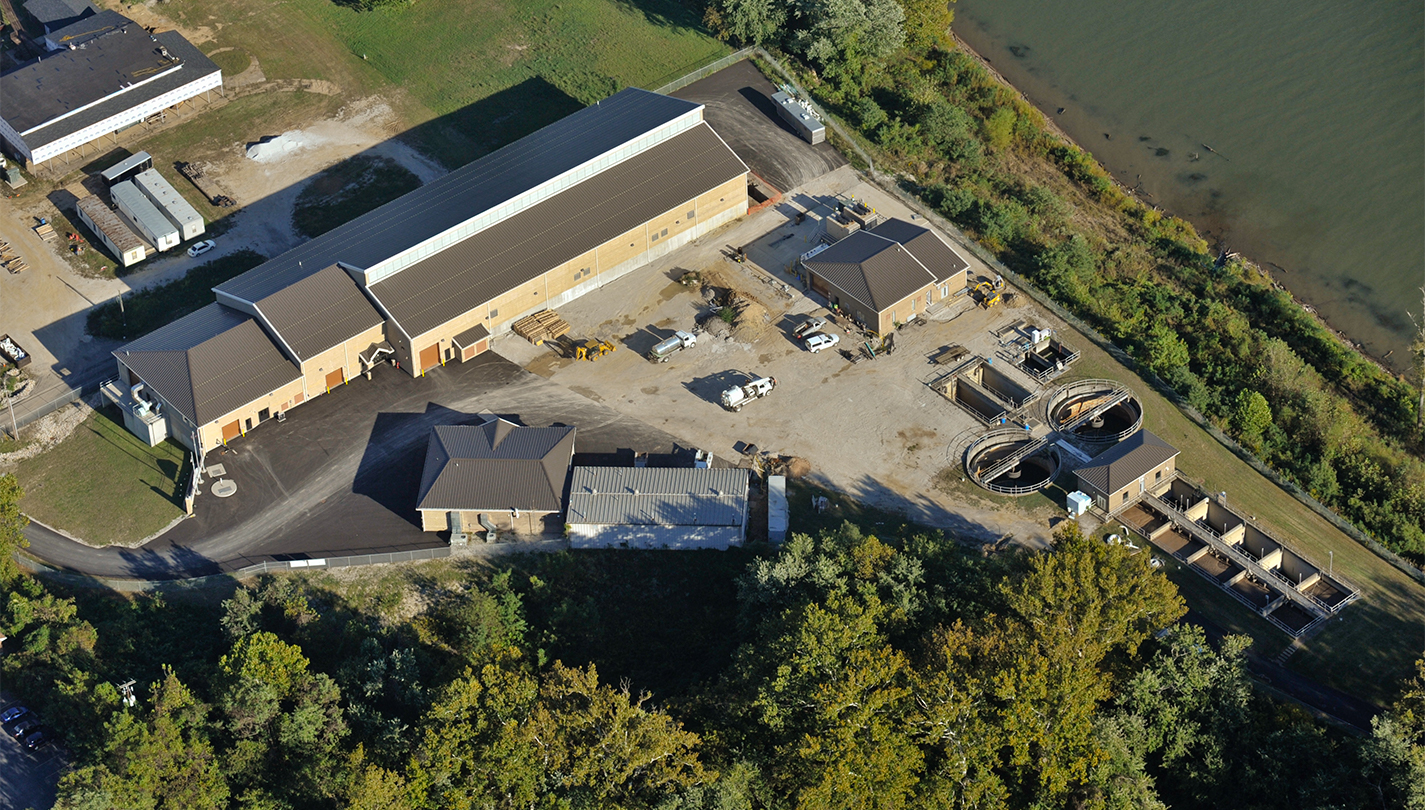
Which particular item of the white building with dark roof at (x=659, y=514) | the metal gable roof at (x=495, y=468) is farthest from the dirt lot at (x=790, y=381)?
the metal gable roof at (x=495, y=468)

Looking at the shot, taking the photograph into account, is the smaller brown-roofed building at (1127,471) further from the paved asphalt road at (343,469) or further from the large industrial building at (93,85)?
the large industrial building at (93,85)

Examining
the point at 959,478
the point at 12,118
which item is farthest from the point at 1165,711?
the point at 12,118

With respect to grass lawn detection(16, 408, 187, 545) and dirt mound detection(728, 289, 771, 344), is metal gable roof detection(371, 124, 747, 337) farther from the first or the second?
grass lawn detection(16, 408, 187, 545)

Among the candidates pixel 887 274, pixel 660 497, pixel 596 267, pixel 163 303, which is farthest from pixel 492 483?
pixel 163 303

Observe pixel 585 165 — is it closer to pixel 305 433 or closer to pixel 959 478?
pixel 305 433

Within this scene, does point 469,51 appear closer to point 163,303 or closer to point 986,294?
point 163,303

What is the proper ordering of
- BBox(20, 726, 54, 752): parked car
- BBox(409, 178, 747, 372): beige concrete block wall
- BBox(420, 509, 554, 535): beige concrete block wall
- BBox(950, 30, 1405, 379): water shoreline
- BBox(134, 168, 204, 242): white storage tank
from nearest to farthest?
BBox(20, 726, 54, 752): parked car < BBox(420, 509, 554, 535): beige concrete block wall < BBox(409, 178, 747, 372): beige concrete block wall < BBox(950, 30, 1405, 379): water shoreline < BBox(134, 168, 204, 242): white storage tank

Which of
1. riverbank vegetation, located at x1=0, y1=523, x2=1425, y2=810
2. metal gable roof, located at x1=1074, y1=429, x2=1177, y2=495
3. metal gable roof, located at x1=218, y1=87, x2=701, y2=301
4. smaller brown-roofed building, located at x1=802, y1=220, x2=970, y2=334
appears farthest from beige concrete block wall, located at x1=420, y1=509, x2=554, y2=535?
metal gable roof, located at x1=1074, y1=429, x2=1177, y2=495

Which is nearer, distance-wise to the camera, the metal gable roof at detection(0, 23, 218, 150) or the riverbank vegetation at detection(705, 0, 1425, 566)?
→ the riverbank vegetation at detection(705, 0, 1425, 566)

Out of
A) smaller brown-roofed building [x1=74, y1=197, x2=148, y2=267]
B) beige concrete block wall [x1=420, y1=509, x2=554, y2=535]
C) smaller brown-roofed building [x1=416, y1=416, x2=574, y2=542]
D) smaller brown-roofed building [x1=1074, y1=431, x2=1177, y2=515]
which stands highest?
smaller brown-roofed building [x1=1074, y1=431, x2=1177, y2=515]
